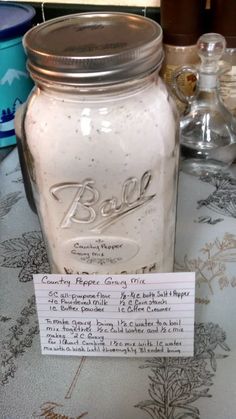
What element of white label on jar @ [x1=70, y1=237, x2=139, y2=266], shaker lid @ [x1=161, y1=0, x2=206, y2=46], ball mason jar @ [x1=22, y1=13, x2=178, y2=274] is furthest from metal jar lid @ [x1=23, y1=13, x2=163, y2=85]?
shaker lid @ [x1=161, y1=0, x2=206, y2=46]

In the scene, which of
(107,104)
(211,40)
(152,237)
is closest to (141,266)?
(152,237)

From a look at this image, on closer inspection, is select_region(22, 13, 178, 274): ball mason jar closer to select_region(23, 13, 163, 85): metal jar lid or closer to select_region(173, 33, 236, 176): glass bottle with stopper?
select_region(23, 13, 163, 85): metal jar lid

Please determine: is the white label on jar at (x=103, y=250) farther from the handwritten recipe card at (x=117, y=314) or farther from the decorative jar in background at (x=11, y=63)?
the decorative jar in background at (x=11, y=63)

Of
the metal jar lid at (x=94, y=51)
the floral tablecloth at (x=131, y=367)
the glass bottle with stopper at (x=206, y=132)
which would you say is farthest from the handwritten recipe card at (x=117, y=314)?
the glass bottle with stopper at (x=206, y=132)

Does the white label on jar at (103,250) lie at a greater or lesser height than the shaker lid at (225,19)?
lesser

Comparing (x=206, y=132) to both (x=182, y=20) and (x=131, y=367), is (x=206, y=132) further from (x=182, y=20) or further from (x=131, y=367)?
(x=131, y=367)

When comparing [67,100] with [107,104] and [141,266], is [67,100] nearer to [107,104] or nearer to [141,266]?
[107,104]
